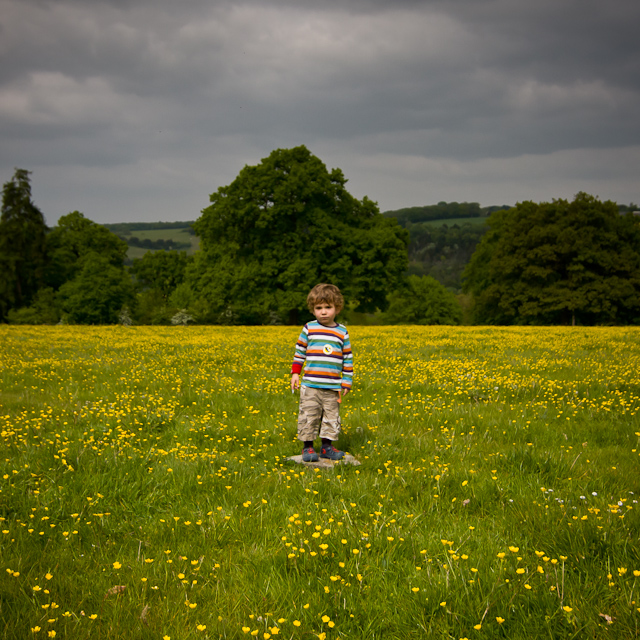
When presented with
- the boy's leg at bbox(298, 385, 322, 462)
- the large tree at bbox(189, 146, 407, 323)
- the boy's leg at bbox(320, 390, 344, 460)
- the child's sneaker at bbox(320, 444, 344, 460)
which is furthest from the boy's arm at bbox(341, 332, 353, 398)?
the large tree at bbox(189, 146, 407, 323)

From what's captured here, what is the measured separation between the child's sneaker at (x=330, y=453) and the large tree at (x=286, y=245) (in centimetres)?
3109

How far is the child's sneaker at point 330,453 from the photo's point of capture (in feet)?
17.7

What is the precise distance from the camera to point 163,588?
2926 mm

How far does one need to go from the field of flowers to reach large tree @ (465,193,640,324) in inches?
1506

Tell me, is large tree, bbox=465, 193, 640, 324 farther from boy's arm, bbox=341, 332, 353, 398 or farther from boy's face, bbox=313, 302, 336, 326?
boy's face, bbox=313, 302, 336, 326

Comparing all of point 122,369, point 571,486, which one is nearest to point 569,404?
point 571,486

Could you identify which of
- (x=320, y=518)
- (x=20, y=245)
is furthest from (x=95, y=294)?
(x=320, y=518)

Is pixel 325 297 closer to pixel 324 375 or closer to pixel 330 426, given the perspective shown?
pixel 324 375

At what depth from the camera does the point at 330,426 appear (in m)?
5.50

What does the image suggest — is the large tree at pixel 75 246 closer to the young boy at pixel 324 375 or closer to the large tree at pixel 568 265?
the large tree at pixel 568 265

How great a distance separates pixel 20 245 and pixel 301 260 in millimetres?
32887

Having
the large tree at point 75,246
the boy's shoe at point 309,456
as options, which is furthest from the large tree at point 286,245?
the boy's shoe at point 309,456

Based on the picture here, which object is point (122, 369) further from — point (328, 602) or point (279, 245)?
point (279, 245)

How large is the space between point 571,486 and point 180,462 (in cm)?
399
